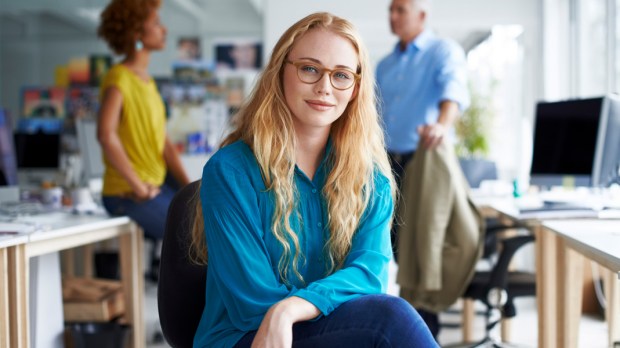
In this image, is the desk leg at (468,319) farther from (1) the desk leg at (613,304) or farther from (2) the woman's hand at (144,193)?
(2) the woman's hand at (144,193)

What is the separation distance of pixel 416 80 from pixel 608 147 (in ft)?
3.27

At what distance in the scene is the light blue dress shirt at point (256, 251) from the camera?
1350 millimetres

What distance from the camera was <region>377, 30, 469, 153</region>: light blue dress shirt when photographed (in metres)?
3.38

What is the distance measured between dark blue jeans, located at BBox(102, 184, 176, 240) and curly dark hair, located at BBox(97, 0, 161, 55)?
663mm

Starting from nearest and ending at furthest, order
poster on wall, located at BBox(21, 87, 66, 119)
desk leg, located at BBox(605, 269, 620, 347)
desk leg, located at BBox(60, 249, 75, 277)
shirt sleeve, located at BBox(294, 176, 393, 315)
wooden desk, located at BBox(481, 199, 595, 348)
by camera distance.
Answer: shirt sleeve, located at BBox(294, 176, 393, 315) → wooden desk, located at BBox(481, 199, 595, 348) → desk leg, located at BBox(605, 269, 620, 347) → desk leg, located at BBox(60, 249, 75, 277) → poster on wall, located at BBox(21, 87, 66, 119)

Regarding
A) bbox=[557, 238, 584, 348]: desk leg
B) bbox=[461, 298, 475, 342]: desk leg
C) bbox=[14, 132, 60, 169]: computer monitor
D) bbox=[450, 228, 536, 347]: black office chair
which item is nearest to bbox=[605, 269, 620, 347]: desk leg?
bbox=[450, 228, 536, 347]: black office chair

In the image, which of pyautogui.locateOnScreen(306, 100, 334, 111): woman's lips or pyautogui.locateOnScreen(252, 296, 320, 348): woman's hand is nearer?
pyautogui.locateOnScreen(252, 296, 320, 348): woman's hand

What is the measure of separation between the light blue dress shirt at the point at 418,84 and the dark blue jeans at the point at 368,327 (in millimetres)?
2171

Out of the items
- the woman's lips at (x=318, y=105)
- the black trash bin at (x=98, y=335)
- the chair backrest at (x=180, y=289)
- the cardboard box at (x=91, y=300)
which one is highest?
the woman's lips at (x=318, y=105)

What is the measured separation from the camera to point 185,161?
5.86 m

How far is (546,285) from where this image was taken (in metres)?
2.42

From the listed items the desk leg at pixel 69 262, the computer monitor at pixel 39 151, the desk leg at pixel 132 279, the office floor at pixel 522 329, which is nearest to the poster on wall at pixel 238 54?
the computer monitor at pixel 39 151

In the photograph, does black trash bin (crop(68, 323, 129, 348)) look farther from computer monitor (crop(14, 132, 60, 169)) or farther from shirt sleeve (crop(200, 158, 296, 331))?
computer monitor (crop(14, 132, 60, 169))

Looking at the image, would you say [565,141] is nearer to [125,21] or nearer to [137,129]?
[137,129]
